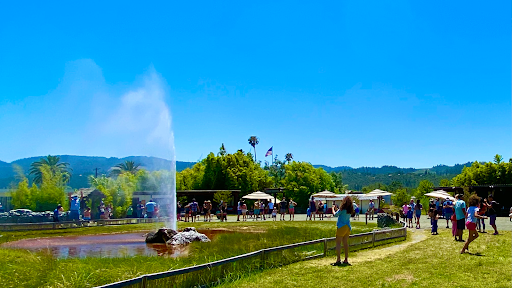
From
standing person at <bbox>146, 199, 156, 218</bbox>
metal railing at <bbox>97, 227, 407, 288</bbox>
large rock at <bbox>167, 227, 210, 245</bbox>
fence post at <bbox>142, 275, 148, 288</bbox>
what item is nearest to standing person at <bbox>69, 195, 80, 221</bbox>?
standing person at <bbox>146, 199, 156, 218</bbox>

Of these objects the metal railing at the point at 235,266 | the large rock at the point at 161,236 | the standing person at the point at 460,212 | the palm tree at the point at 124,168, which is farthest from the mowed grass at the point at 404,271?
the palm tree at the point at 124,168

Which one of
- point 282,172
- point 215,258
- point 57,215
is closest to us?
point 215,258

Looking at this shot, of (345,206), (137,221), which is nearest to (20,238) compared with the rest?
(137,221)

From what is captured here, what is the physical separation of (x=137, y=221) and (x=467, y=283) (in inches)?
986

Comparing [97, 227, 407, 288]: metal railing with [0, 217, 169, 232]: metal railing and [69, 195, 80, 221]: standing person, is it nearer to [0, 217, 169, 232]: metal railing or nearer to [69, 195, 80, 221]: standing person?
[0, 217, 169, 232]: metal railing

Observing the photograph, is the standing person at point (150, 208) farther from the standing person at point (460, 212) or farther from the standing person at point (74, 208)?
the standing person at point (460, 212)

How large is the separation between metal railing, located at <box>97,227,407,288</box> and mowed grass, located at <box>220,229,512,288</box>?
0.34 m

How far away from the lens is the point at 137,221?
29.8 m

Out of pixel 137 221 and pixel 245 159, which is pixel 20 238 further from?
pixel 245 159

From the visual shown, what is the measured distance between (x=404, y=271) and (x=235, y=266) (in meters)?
4.08

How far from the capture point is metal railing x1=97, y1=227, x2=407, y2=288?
314 inches

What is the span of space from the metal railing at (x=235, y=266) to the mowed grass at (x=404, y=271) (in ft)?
1.11

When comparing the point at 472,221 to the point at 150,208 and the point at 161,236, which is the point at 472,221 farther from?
the point at 150,208

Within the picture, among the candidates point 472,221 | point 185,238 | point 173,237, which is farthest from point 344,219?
point 173,237
